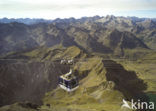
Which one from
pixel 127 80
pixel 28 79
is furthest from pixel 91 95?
pixel 28 79

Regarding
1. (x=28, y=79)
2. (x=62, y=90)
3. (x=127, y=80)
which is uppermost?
(x=28, y=79)

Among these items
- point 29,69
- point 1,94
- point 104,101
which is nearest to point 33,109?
point 104,101

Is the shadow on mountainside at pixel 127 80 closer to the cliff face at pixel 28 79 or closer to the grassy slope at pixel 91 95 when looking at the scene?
the grassy slope at pixel 91 95

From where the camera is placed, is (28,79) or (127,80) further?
(127,80)

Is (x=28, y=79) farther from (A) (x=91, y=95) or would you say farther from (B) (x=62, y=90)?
(A) (x=91, y=95)

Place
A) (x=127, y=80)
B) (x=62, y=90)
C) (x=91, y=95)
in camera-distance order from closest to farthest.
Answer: (x=91, y=95) < (x=62, y=90) < (x=127, y=80)

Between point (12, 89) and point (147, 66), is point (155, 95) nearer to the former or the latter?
point (147, 66)

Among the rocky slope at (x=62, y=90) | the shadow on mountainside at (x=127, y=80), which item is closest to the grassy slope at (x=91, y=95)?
the rocky slope at (x=62, y=90)

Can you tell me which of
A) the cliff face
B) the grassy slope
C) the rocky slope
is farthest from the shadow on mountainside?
the cliff face
